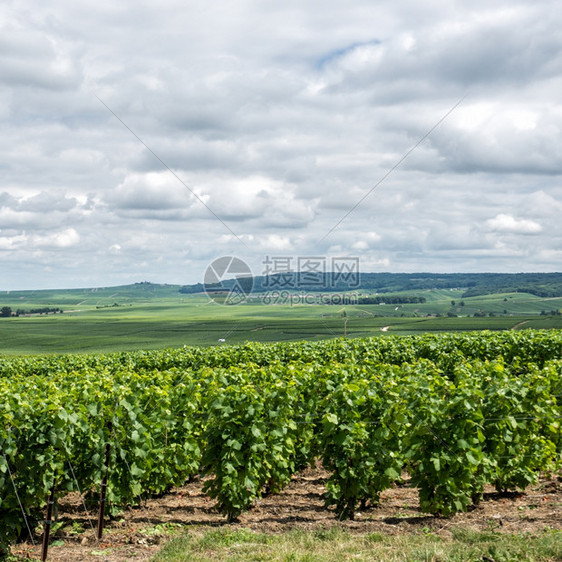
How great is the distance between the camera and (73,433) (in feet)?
28.0

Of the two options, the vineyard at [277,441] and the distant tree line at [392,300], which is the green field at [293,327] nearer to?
the distant tree line at [392,300]

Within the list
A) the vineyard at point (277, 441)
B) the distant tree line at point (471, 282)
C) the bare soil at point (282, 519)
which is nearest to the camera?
the bare soil at point (282, 519)

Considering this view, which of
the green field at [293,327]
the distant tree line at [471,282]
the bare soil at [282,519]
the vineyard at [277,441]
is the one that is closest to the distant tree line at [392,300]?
the green field at [293,327]

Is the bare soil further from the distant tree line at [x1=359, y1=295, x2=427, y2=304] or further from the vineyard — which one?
the distant tree line at [x1=359, y1=295, x2=427, y2=304]

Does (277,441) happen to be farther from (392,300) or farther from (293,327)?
(392,300)

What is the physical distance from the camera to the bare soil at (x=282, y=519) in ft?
26.0

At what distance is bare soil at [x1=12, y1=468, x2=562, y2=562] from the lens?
7.91 metres

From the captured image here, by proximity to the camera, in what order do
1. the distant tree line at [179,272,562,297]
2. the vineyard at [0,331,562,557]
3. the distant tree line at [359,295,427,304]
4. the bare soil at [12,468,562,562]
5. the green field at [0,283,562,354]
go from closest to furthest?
the bare soil at [12,468,562,562] → the vineyard at [0,331,562,557] → the green field at [0,283,562,354] → the distant tree line at [359,295,427,304] → the distant tree line at [179,272,562,297]

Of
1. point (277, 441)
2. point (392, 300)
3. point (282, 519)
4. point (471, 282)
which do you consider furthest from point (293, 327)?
point (471, 282)

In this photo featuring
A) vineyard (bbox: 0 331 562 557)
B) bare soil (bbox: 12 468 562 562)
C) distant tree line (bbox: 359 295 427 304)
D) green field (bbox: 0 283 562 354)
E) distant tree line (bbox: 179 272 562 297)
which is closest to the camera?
bare soil (bbox: 12 468 562 562)

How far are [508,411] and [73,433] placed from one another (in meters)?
7.05

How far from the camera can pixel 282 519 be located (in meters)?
9.03

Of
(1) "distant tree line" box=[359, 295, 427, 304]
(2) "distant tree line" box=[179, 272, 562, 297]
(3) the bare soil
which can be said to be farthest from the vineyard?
(2) "distant tree line" box=[179, 272, 562, 297]

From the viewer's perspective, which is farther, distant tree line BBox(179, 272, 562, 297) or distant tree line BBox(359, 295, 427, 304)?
distant tree line BBox(179, 272, 562, 297)
